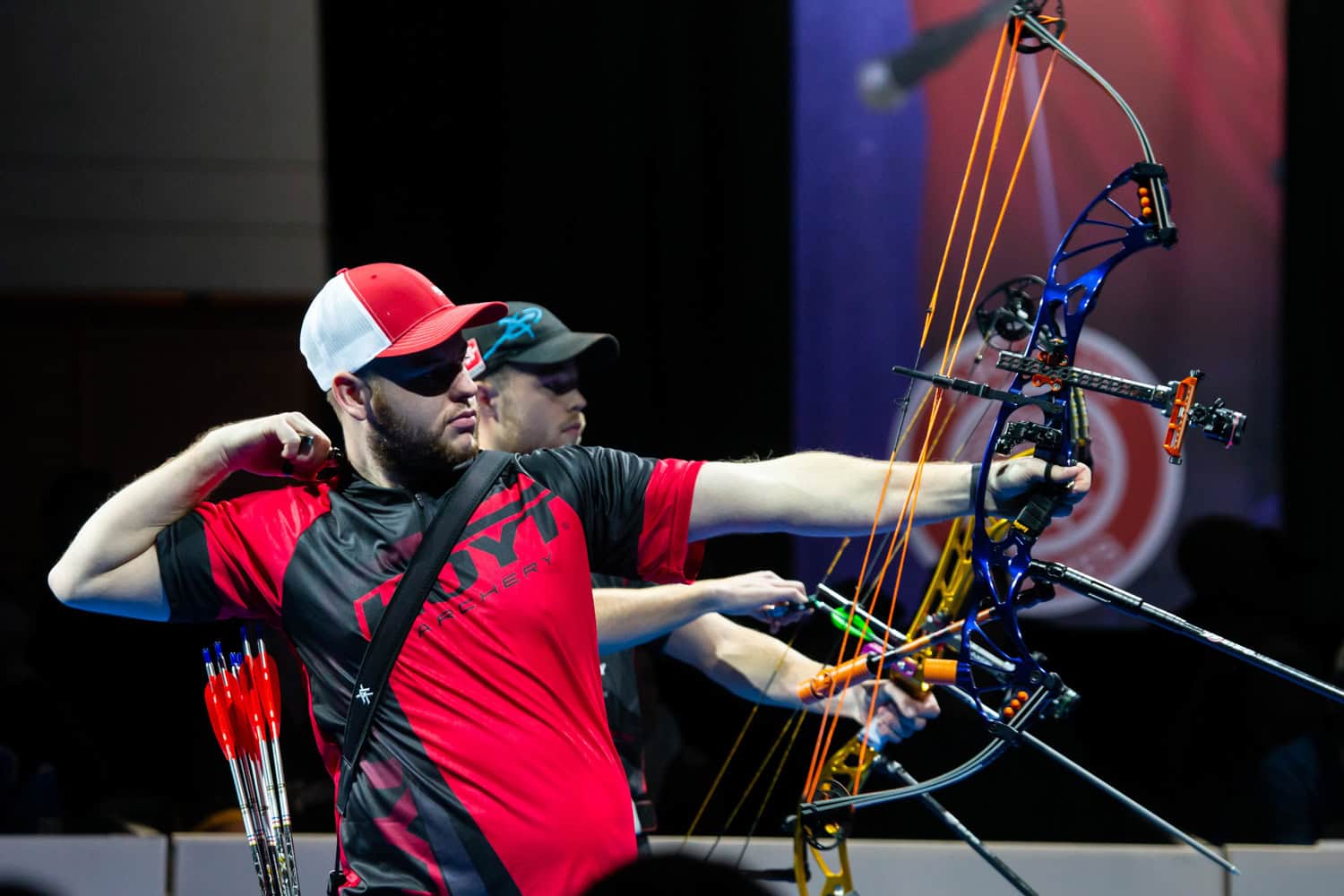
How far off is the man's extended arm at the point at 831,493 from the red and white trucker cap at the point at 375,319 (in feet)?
1.26

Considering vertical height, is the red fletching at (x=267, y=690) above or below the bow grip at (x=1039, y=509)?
below

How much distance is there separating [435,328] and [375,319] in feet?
0.26

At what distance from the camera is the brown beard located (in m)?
1.74

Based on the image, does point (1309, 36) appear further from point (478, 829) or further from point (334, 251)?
point (478, 829)

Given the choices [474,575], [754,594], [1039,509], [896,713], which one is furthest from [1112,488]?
[474,575]

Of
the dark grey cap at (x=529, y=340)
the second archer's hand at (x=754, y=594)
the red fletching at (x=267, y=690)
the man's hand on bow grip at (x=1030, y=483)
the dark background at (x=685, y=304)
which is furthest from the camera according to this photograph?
the dark background at (x=685, y=304)

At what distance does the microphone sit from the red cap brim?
193cm

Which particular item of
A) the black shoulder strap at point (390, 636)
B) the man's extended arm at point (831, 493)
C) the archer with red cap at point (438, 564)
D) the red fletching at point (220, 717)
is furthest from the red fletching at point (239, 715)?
the man's extended arm at point (831, 493)

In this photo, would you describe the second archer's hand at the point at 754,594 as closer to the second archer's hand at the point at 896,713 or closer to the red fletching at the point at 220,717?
the second archer's hand at the point at 896,713

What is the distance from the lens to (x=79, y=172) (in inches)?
166

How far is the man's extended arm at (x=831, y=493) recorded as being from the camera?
1.64 metres

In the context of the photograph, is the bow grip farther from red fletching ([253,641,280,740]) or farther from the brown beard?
red fletching ([253,641,280,740])

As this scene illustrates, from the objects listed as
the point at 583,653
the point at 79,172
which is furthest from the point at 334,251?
the point at 583,653

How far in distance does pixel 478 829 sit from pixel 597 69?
2358 millimetres
